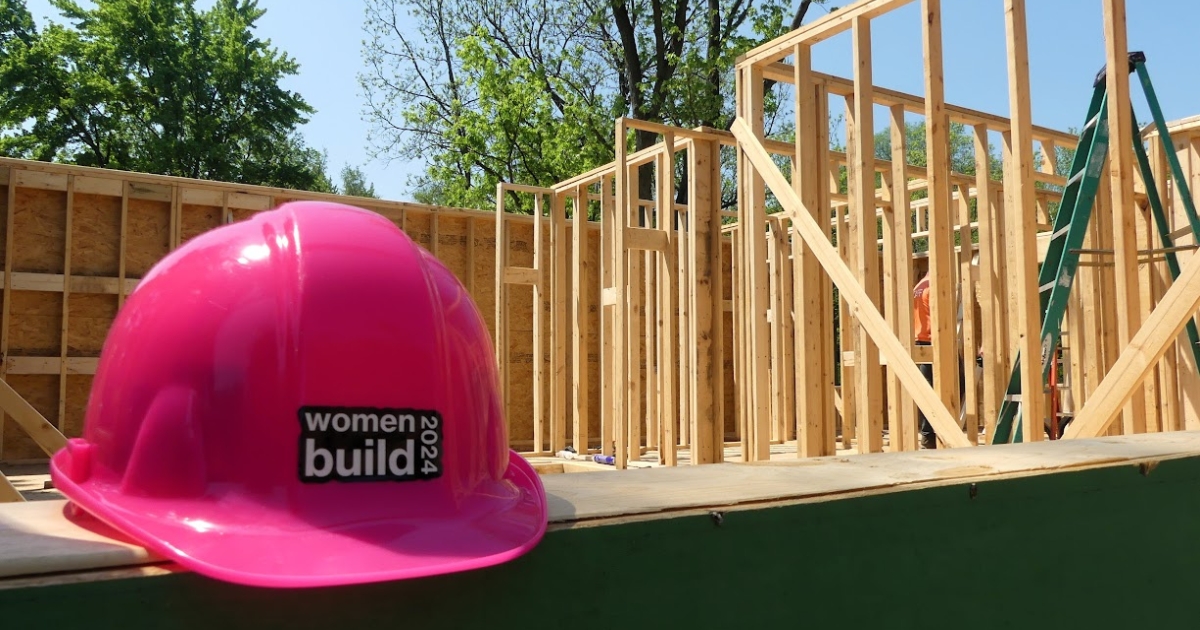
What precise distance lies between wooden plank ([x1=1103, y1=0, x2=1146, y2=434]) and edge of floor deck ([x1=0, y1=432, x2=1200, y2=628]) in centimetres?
207

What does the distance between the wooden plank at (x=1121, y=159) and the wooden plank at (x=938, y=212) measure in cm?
93

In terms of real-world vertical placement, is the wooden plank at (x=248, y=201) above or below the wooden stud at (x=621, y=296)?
above

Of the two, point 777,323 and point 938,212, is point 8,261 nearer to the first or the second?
point 777,323

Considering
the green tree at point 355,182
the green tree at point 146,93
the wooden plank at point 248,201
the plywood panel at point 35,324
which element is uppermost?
the green tree at point 355,182

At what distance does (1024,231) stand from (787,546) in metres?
3.54

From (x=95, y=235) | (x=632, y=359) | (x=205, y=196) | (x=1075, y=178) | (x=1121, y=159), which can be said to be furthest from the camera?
(x=205, y=196)

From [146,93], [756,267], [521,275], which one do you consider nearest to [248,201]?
[521,275]

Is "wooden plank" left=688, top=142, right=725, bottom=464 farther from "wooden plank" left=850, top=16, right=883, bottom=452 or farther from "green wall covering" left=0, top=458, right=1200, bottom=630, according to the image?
"green wall covering" left=0, top=458, right=1200, bottom=630

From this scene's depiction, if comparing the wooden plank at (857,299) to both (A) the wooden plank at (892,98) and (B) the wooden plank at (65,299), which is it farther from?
(B) the wooden plank at (65,299)

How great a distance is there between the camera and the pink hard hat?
1.17 metres

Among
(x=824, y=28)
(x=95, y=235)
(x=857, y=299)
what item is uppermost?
(x=824, y=28)

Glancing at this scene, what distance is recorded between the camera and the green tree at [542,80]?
22.2m

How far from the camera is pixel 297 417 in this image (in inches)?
48.3

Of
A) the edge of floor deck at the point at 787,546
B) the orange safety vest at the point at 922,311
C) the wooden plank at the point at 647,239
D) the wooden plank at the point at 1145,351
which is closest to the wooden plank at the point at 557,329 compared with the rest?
the wooden plank at the point at 647,239
